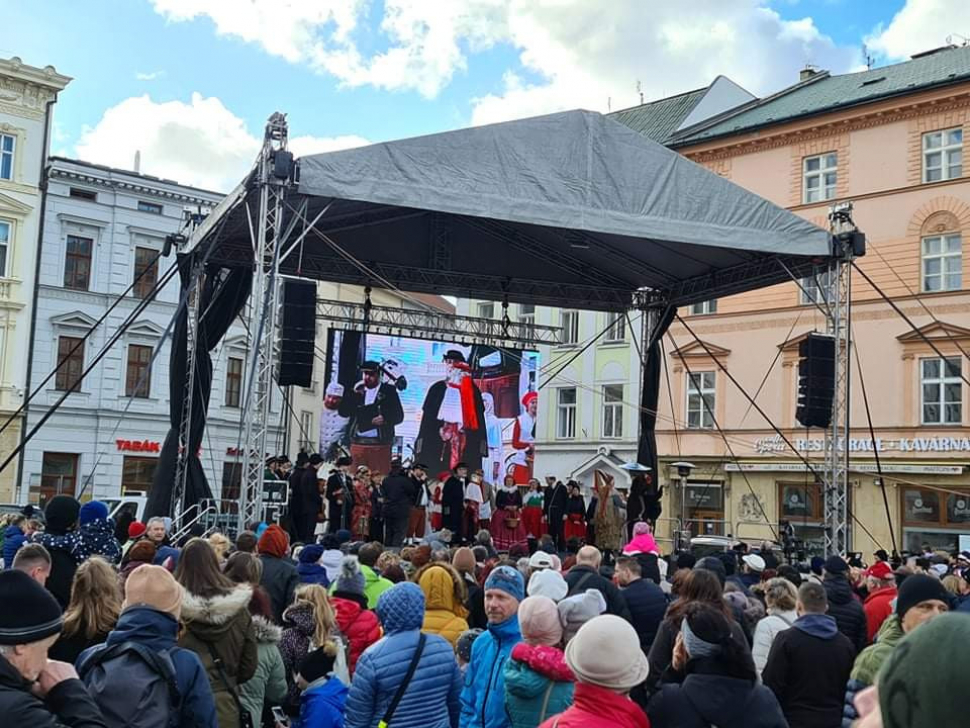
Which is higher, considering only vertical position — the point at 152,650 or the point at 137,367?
the point at 137,367

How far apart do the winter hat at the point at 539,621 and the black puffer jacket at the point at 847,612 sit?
338 cm

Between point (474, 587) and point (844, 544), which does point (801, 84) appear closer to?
point (844, 544)

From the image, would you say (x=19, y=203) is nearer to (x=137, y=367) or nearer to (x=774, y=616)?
(x=137, y=367)

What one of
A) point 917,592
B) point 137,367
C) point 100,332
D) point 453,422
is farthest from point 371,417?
point 100,332

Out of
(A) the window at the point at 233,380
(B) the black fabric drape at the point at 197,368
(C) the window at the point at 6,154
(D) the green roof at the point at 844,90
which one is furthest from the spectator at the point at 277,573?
(A) the window at the point at 233,380

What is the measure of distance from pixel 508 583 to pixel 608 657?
1.59 meters

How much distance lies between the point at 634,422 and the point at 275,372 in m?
23.7

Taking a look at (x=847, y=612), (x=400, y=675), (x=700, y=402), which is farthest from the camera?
(x=700, y=402)

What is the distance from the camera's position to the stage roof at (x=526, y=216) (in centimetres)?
1413

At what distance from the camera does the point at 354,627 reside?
600 centimetres

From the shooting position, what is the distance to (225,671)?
14.8 ft

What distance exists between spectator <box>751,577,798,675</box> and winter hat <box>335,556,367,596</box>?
2.28m

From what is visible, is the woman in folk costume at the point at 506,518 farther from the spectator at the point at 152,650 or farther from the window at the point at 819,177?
the window at the point at 819,177

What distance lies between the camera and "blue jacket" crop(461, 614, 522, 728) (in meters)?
4.57
